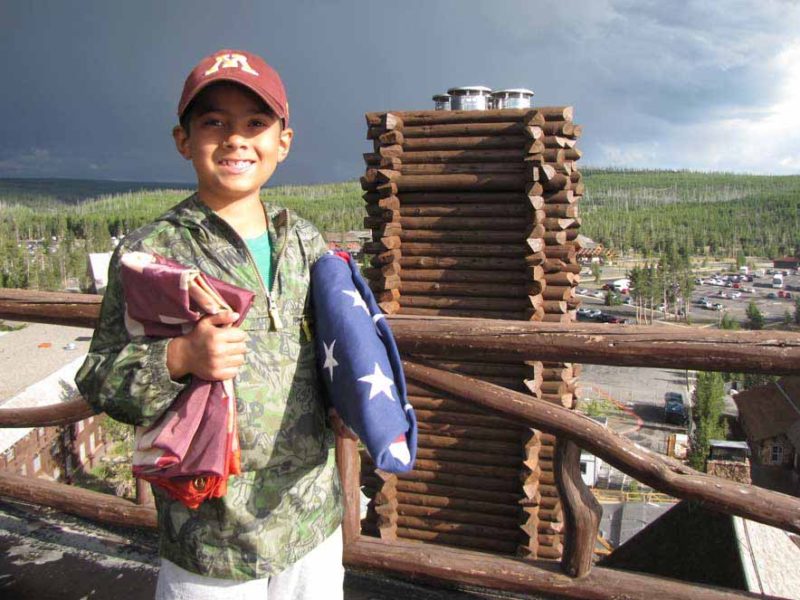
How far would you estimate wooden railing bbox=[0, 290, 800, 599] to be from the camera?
6.93 ft

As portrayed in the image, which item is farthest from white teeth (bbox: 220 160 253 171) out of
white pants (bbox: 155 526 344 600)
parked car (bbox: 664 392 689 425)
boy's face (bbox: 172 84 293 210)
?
parked car (bbox: 664 392 689 425)

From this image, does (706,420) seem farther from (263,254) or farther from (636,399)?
(263,254)

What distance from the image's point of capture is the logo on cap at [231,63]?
1.63 metres

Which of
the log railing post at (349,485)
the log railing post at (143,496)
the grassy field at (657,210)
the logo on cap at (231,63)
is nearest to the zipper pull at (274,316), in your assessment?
the logo on cap at (231,63)

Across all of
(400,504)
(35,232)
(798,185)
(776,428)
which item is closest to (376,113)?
(400,504)

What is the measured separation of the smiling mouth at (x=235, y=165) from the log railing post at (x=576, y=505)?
1.37 meters

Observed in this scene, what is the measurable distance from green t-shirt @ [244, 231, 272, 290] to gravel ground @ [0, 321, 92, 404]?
2289 centimetres

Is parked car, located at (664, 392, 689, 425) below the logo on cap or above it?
below

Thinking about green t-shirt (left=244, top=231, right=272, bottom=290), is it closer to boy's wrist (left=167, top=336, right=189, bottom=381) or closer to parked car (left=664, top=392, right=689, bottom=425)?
boy's wrist (left=167, top=336, right=189, bottom=381)

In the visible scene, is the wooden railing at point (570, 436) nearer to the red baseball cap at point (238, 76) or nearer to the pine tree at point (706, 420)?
the red baseball cap at point (238, 76)

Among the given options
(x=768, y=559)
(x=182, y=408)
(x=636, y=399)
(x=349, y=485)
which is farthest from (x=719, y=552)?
(x=636, y=399)

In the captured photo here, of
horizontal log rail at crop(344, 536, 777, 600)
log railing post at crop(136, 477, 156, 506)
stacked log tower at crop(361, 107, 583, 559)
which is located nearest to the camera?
horizontal log rail at crop(344, 536, 777, 600)

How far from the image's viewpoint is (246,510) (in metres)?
1.68

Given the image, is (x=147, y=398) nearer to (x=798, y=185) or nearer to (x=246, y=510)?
(x=246, y=510)
